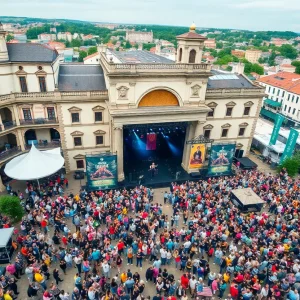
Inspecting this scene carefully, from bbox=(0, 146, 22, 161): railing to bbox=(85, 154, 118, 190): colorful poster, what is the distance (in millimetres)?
8790

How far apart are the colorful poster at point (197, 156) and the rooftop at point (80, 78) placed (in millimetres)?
12719

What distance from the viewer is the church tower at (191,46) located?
27297mm


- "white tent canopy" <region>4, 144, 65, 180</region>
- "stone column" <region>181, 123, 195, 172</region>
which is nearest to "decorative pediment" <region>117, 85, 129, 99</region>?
"stone column" <region>181, 123, 195, 172</region>

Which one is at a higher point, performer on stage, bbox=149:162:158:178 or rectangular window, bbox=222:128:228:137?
rectangular window, bbox=222:128:228:137

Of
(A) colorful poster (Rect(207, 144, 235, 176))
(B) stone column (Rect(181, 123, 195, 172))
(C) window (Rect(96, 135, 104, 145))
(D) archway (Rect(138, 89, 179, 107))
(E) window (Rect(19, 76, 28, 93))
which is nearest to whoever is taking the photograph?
(E) window (Rect(19, 76, 28, 93))

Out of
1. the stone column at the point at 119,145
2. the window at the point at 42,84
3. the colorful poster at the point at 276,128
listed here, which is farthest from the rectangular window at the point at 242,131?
the window at the point at 42,84

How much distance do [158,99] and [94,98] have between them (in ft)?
23.3

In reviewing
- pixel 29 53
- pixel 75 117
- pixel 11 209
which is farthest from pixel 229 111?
pixel 11 209

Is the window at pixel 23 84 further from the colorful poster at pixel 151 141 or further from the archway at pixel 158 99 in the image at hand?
the colorful poster at pixel 151 141

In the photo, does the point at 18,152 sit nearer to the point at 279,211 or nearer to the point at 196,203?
the point at 196,203

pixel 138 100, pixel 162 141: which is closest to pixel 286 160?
pixel 162 141

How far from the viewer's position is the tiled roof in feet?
188

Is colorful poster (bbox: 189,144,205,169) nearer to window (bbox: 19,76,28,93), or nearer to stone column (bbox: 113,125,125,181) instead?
stone column (bbox: 113,125,125,181)

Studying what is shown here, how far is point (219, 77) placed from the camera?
114 feet
